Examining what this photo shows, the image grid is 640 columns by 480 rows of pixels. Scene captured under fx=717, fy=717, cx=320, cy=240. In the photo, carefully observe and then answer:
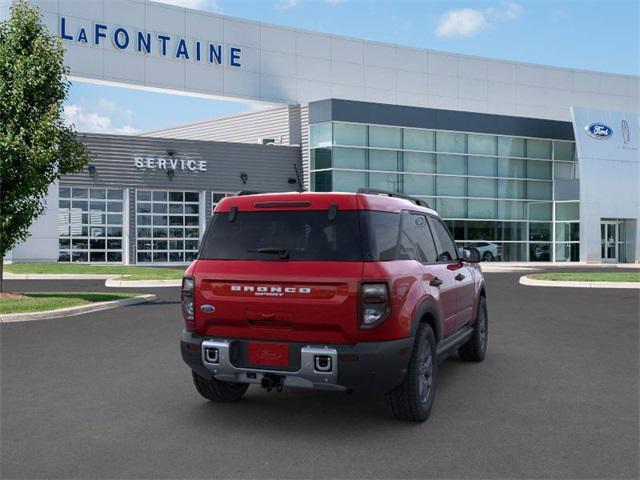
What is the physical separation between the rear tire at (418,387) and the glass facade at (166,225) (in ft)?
97.2

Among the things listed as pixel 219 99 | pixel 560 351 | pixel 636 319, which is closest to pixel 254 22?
pixel 219 99

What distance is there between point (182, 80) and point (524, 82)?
24.5m

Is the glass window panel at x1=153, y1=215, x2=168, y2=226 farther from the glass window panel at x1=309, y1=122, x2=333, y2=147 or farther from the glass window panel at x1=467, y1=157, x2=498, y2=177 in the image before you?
the glass window panel at x1=467, y1=157, x2=498, y2=177

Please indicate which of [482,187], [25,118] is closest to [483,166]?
[482,187]

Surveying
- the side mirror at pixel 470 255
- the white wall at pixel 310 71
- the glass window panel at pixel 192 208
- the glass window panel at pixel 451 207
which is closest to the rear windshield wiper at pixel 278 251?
the side mirror at pixel 470 255

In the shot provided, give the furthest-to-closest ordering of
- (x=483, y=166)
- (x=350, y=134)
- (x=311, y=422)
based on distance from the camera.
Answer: (x=483, y=166)
(x=350, y=134)
(x=311, y=422)

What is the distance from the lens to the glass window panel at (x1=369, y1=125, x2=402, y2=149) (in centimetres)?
3715

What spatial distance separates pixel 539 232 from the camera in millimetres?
42250

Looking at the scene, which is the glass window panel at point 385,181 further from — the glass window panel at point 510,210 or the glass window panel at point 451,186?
the glass window panel at point 510,210

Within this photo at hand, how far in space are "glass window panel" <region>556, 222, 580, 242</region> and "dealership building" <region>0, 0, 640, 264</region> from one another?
8 cm

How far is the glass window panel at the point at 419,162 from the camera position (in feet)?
125

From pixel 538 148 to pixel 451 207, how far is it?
7.49m

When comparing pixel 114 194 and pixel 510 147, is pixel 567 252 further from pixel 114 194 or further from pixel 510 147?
pixel 114 194

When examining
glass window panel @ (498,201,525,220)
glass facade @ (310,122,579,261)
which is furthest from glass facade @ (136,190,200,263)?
glass window panel @ (498,201,525,220)
